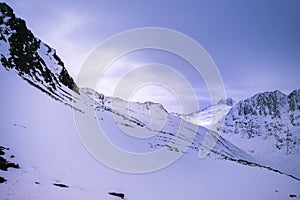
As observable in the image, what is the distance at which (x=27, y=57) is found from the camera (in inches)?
1889

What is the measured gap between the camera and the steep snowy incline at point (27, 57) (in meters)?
42.2

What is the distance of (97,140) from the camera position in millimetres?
35125

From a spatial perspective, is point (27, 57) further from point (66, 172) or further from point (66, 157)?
point (66, 172)

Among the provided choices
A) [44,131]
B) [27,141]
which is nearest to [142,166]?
[44,131]

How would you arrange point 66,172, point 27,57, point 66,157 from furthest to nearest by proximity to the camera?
point 27,57, point 66,157, point 66,172

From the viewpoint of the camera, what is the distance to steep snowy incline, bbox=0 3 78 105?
4219 centimetres

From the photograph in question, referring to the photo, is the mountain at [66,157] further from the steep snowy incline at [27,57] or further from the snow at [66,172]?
the steep snowy incline at [27,57]

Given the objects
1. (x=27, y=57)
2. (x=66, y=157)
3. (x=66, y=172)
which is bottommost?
(x=66, y=172)

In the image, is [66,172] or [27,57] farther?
[27,57]

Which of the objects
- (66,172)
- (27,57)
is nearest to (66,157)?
(66,172)

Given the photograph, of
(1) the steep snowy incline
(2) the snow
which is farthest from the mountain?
(1) the steep snowy incline

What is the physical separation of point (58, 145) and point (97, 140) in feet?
29.4

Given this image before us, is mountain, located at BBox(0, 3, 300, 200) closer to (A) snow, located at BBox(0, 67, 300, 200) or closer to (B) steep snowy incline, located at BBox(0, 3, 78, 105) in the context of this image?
(A) snow, located at BBox(0, 67, 300, 200)

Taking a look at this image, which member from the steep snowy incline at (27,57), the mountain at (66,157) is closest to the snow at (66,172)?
the mountain at (66,157)
